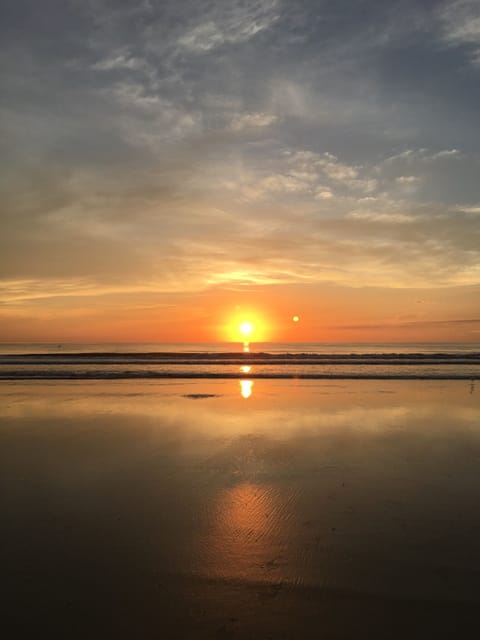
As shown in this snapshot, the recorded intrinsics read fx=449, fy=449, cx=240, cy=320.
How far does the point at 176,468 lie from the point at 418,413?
381 inches

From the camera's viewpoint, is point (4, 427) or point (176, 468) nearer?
point (176, 468)

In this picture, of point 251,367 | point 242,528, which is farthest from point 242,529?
point 251,367

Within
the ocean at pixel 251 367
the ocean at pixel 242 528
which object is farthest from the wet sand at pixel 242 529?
the ocean at pixel 251 367

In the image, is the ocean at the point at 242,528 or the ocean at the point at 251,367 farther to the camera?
the ocean at the point at 251,367

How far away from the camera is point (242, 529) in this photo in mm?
6289

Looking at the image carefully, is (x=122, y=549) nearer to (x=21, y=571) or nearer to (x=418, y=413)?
(x=21, y=571)

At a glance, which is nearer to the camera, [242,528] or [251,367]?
[242,528]

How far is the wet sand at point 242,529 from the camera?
434 centimetres

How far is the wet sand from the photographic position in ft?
14.3

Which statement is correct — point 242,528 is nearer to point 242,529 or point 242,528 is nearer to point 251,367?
point 242,529

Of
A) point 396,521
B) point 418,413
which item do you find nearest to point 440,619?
point 396,521

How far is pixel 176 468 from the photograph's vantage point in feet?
30.3

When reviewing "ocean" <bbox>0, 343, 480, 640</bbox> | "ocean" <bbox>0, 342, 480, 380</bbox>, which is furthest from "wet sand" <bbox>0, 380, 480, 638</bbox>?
"ocean" <bbox>0, 342, 480, 380</bbox>

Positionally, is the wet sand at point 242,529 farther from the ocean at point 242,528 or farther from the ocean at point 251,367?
the ocean at point 251,367
